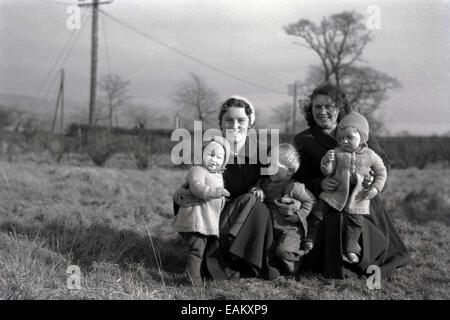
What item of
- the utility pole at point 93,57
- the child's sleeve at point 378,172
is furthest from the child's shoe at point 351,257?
the utility pole at point 93,57

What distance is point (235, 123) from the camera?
4.27 metres

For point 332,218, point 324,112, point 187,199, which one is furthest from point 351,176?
point 187,199

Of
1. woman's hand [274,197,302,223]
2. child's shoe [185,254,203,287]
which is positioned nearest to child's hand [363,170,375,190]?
woman's hand [274,197,302,223]

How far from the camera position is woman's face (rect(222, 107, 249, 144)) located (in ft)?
14.0

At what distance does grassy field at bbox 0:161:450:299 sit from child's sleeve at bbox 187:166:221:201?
2.44ft

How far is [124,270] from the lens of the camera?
445 cm

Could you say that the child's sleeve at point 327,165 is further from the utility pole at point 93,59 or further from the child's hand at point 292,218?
the utility pole at point 93,59

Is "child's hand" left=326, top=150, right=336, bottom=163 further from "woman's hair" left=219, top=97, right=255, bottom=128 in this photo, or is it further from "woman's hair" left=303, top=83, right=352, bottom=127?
"woman's hair" left=219, top=97, right=255, bottom=128

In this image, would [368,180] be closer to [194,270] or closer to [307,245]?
[307,245]

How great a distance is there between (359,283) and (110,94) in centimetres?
1624

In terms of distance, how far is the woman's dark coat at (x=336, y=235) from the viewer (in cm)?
417

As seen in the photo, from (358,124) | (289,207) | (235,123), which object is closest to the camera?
(358,124)

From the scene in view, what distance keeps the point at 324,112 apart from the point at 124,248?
7.73 ft

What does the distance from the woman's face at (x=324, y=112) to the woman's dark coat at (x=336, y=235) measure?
10 cm
